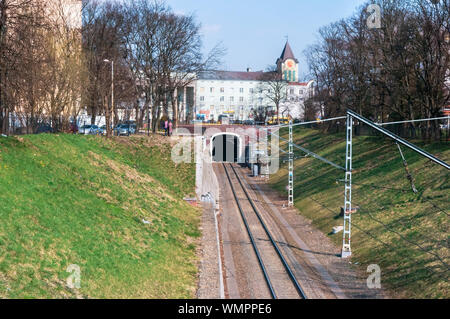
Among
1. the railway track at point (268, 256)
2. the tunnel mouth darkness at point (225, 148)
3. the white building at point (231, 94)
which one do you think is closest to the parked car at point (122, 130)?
the tunnel mouth darkness at point (225, 148)

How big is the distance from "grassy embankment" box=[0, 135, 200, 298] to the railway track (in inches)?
108

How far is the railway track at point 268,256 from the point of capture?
16984mm

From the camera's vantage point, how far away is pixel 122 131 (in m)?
55.2

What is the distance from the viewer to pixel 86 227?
17.3 meters

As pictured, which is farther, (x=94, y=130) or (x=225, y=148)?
(x=225, y=148)

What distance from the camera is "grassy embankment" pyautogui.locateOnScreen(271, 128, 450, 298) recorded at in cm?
1731

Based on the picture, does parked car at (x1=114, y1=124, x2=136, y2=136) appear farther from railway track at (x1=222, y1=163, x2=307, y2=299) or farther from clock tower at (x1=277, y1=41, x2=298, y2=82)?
clock tower at (x1=277, y1=41, x2=298, y2=82)

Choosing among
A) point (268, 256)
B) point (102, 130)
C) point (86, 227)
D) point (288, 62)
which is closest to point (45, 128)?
point (102, 130)

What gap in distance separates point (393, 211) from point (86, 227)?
14551mm

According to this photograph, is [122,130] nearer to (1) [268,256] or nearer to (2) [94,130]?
(2) [94,130]

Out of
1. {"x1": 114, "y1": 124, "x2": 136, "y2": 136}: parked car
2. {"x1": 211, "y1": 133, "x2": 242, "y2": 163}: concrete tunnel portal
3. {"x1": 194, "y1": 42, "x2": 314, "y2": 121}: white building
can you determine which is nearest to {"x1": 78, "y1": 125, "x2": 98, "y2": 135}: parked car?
{"x1": 114, "y1": 124, "x2": 136, "y2": 136}: parked car
